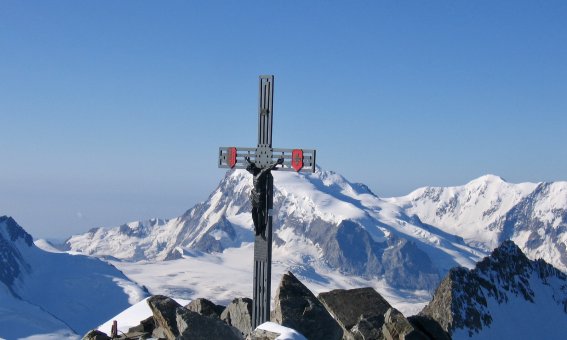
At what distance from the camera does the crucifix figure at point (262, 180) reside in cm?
2983

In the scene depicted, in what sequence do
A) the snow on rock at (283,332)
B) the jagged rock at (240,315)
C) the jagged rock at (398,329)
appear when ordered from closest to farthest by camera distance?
the snow on rock at (283,332)
the jagged rock at (398,329)
the jagged rock at (240,315)

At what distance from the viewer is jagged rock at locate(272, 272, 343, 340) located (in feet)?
94.5

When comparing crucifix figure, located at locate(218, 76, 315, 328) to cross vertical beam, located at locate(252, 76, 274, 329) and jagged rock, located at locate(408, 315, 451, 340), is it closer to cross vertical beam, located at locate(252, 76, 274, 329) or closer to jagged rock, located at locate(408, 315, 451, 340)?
cross vertical beam, located at locate(252, 76, 274, 329)

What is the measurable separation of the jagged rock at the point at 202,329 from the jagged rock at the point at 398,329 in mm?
5119

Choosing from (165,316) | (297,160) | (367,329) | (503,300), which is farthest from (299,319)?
(503,300)

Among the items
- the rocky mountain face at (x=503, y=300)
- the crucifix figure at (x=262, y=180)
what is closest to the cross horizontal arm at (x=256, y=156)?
the crucifix figure at (x=262, y=180)

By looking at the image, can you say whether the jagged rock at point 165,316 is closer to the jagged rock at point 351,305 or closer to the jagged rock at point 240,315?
the jagged rock at point 240,315

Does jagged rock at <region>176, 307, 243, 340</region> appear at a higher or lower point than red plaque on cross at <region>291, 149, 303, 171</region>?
lower

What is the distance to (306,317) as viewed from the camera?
2909cm

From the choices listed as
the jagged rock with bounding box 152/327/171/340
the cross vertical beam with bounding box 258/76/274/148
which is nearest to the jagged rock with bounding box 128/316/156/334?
the jagged rock with bounding box 152/327/171/340

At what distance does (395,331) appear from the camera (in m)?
27.0

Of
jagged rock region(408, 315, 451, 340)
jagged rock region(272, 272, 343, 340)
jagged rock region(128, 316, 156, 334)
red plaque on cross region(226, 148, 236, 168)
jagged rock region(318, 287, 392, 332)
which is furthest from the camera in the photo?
jagged rock region(318, 287, 392, 332)

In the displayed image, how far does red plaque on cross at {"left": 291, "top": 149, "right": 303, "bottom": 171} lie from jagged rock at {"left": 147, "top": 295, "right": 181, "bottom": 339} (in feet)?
21.9

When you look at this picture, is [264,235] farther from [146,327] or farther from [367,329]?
[146,327]
